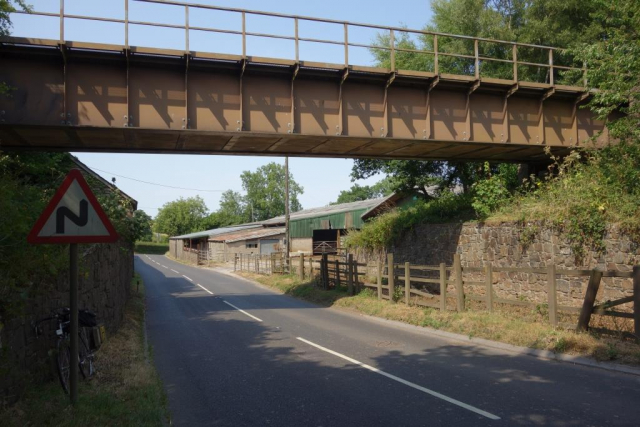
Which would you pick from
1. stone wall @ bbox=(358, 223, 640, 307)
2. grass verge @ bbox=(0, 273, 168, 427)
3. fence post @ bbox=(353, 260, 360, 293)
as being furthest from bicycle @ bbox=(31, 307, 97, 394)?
fence post @ bbox=(353, 260, 360, 293)

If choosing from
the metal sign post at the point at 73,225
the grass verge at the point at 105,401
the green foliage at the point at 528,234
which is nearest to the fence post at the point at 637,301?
the green foliage at the point at 528,234

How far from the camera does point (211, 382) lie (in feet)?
26.1

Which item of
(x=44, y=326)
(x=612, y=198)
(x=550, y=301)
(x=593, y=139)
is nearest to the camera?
(x=44, y=326)

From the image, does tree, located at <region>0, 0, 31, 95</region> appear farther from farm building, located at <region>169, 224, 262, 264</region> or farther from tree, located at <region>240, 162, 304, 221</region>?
tree, located at <region>240, 162, 304, 221</region>

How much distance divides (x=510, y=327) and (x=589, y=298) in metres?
1.81

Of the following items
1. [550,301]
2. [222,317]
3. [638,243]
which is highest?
[638,243]

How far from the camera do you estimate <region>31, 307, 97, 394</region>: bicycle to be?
635cm

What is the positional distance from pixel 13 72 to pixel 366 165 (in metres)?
17.5

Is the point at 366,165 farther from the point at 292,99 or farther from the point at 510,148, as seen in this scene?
the point at 292,99

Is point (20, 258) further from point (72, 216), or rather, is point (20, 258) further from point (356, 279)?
point (356, 279)

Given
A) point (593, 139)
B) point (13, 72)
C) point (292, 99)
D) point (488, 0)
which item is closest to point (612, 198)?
point (593, 139)

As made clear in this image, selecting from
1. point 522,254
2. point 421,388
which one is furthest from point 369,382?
point 522,254

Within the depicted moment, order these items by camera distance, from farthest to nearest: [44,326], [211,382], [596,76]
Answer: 1. [596,76]
2. [211,382]
3. [44,326]

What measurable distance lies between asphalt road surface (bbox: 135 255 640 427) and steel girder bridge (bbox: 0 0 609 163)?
5.45 metres
